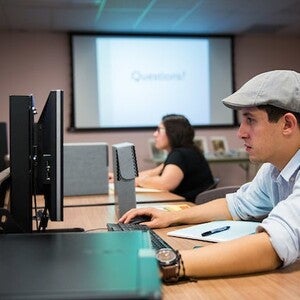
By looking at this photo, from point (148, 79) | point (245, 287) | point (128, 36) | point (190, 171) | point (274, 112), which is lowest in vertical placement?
point (245, 287)

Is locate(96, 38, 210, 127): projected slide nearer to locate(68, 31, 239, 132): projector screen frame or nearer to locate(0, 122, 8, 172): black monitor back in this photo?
locate(68, 31, 239, 132): projector screen frame

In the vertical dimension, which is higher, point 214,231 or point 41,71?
point 41,71

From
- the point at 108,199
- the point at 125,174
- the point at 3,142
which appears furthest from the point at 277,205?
the point at 3,142

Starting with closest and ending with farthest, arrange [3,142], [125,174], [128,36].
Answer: [125,174]
[3,142]
[128,36]

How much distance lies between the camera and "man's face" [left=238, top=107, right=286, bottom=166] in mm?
1215

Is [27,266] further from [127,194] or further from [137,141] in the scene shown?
[137,141]

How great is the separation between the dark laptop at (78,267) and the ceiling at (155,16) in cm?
396

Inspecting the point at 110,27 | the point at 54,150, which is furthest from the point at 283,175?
the point at 110,27

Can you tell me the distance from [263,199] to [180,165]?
1.40 meters

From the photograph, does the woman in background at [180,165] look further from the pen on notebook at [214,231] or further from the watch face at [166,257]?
the watch face at [166,257]

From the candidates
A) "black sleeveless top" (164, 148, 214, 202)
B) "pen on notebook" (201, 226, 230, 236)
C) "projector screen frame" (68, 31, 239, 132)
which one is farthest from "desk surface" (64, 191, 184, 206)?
"projector screen frame" (68, 31, 239, 132)

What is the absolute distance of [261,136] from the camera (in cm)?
123

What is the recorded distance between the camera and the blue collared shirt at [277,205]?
3.38 feet

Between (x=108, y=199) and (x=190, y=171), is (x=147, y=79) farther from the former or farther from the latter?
(x=108, y=199)
